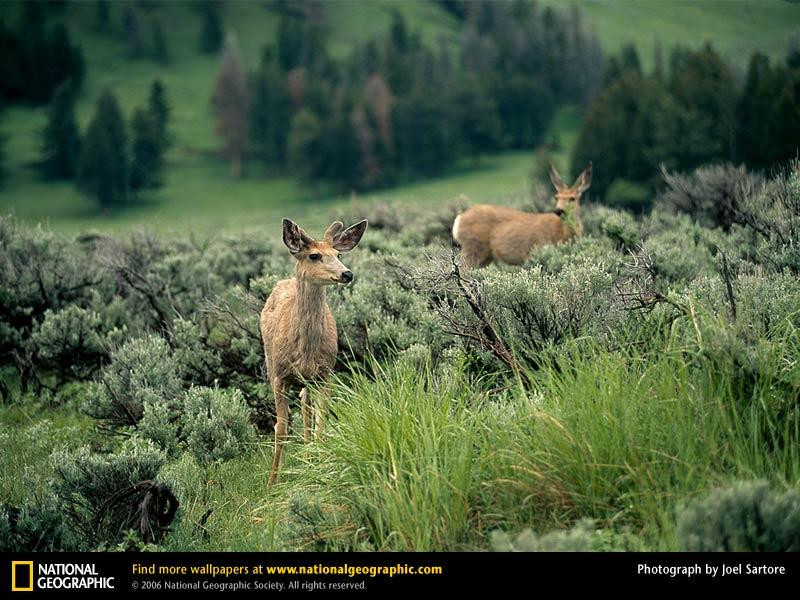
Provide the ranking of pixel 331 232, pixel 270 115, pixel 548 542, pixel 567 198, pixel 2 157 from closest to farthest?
1. pixel 548 542
2. pixel 331 232
3. pixel 567 198
4. pixel 2 157
5. pixel 270 115

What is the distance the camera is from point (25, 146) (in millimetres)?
82375

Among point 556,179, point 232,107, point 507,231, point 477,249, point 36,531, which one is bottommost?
point 232,107

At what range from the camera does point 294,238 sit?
7.62 metres

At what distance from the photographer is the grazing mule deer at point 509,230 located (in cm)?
1526

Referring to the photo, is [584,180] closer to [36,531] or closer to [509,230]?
[509,230]

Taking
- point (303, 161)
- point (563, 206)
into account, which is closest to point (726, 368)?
point (563, 206)

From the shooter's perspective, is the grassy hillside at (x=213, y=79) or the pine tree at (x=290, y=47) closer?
the grassy hillside at (x=213, y=79)

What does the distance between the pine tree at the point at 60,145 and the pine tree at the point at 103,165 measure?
Result: 201cm

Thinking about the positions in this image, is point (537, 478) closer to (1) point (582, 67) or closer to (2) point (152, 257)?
(2) point (152, 257)

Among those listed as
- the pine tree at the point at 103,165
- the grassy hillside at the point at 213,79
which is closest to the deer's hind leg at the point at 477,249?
the grassy hillside at the point at 213,79

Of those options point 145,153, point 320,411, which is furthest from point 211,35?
point 320,411
